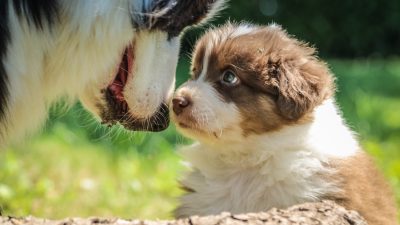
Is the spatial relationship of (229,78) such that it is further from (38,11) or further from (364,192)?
(38,11)

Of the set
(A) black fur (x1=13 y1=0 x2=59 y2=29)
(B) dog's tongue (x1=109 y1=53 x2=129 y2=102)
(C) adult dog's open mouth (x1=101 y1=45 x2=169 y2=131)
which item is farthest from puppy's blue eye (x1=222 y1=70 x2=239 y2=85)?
(A) black fur (x1=13 y1=0 x2=59 y2=29)

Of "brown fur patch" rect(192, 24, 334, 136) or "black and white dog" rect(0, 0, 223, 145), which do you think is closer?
"black and white dog" rect(0, 0, 223, 145)

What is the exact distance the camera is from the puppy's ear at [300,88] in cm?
341

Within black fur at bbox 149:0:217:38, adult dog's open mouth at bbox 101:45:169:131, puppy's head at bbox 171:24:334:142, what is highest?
black fur at bbox 149:0:217:38

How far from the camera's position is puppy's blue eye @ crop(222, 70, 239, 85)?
11.4 ft

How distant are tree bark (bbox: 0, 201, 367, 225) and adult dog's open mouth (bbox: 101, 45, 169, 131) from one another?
0.76 metres

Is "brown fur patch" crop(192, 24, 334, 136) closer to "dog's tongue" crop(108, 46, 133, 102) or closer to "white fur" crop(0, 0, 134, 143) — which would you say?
"dog's tongue" crop(108, 46, 133, 102)

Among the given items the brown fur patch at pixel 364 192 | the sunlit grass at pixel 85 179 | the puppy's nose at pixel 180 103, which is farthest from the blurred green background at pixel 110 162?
the brown fur patch at pixel 364 192

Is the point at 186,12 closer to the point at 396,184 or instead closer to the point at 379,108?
the point at 396,184

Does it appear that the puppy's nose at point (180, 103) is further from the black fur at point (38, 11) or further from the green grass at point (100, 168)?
the black fur at point (38, 11)

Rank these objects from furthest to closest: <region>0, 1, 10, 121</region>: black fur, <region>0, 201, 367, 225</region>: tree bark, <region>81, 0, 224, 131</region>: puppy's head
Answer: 1. <region>81, 0, 224, 131</region>: puppy's head
2. <region>0, 1, 10, 121</region>: black fur
3. <region>0, 201, 367, 225</region>: tree bark

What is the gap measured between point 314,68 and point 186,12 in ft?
1.90

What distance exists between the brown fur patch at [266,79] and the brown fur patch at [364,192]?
0.26m

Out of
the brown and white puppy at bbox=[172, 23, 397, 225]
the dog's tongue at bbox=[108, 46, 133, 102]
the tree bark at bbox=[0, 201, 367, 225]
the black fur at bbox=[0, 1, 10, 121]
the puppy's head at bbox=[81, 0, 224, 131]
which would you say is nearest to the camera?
the tree bark at bbox=[0, 201, 367, 225]
